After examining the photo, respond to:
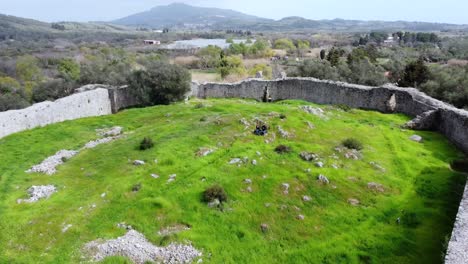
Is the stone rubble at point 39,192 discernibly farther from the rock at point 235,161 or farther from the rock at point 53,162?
the rock at point 235,161

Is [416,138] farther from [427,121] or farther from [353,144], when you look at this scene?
[353,144]

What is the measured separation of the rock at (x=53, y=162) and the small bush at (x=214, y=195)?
27.8 feet

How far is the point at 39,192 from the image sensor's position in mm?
17078

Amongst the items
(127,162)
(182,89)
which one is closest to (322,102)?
(182,89)

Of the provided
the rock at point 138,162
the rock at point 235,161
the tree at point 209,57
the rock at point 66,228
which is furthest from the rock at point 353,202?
the tree at point 209,57

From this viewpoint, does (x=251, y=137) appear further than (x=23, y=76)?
No

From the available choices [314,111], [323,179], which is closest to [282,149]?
[323,179]

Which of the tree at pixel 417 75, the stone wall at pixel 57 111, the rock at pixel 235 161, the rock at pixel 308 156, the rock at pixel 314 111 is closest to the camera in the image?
the rock at pixel 235 161

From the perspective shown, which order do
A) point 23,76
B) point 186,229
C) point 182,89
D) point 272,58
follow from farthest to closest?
point 272,58
point 23,76
point 182,89
point 186,229

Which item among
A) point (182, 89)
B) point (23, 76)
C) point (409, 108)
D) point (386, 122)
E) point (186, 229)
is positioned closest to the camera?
point (186, 229)

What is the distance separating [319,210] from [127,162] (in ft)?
30.8

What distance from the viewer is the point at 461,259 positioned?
10062 mm

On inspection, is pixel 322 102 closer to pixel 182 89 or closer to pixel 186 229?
pixel 182 89

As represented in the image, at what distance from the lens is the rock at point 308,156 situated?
18766 mm
